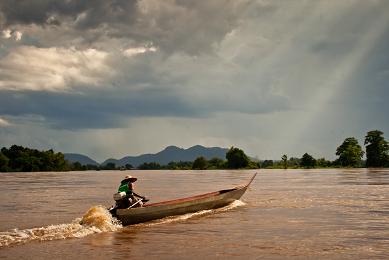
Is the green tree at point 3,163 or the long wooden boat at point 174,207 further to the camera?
the green tree at point 3,163

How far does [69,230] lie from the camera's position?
61.7 feet

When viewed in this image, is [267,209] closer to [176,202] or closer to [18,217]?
[176,202]

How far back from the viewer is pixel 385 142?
453ft

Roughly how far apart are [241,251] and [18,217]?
14952 millimetres

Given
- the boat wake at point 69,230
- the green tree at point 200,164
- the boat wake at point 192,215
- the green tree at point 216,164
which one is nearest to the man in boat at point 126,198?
A: the boat wake at point 69,230

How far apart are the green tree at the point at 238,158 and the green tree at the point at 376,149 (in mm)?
43108

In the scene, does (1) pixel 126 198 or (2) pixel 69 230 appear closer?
(2) pixel 69 230

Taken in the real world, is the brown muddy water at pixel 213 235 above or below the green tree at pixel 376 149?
below

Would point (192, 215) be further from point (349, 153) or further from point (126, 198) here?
point (349, 153)

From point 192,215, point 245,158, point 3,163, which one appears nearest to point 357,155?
point 245,158

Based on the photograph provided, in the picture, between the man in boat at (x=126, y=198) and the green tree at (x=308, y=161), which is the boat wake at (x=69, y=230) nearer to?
the man in boat at (x=126, y=198)

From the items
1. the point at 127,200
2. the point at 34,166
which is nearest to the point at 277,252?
the point at 127,200

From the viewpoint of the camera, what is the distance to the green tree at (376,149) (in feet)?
453

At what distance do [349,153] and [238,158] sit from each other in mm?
38943
